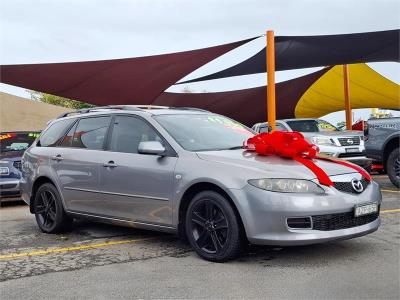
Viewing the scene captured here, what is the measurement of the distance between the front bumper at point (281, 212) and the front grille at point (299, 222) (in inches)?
1.2

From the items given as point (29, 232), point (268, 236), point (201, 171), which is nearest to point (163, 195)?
point (201, 171)

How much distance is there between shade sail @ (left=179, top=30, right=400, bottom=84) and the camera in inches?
505

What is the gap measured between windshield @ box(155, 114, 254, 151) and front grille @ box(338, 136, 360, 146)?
5996 millimetres

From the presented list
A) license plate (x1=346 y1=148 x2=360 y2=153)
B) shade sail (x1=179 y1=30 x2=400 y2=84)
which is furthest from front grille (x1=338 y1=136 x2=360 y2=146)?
shade sail (x1=179 y1=30 x2=400 y2=84)

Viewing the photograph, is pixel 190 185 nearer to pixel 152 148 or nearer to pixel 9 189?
pixel 152 148

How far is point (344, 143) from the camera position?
38.8ft

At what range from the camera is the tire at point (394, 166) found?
402 inches

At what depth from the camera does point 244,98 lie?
22828 millimetres

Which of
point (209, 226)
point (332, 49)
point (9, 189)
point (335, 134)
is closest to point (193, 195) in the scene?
point (209, 226)

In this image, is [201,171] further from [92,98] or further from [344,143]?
[92,98]

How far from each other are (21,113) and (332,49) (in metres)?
17.6

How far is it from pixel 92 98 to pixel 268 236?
14274mm

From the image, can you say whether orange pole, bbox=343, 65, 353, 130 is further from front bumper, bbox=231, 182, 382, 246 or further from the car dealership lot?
front bumper, bbox=231, 182, 382, 246

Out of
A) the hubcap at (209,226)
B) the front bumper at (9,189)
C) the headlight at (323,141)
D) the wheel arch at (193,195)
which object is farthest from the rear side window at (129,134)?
the headlight at (323,141)
